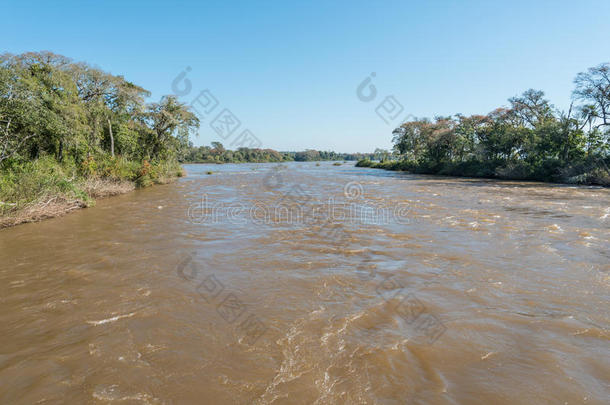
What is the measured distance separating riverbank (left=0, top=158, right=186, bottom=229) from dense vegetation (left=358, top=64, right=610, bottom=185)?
1269 inches

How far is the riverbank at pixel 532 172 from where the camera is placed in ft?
70.6

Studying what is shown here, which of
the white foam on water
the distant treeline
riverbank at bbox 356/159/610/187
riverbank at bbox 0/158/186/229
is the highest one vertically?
the distant treeline

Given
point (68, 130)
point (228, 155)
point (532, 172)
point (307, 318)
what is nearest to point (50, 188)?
point (68, 130)

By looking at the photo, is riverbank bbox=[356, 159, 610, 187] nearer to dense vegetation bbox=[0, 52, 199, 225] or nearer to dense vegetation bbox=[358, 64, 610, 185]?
dense vegetation bbox=[358, 64, 610, 185]

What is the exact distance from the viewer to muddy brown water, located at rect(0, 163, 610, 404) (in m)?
2.56

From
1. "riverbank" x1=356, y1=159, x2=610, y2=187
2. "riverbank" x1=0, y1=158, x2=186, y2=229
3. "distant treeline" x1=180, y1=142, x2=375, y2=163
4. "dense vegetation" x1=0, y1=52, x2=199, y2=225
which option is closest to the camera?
"riverbank" x1=0, y1=158, x2=186, y2=229

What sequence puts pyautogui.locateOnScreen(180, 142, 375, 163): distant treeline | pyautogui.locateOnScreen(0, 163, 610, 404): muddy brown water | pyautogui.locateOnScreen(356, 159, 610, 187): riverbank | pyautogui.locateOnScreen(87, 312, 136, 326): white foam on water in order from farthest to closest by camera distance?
pyautogui.locateOnScreen(180, 142, 375, 163): distant treeline < pyautogui.locateOnScreen(356, 159, 610, 187): riverbank < pyautogui.locateOnScreen(87, 312, 136, 326): white foam on water < pyautogui.locateOnScreen(0, 163, 610, 404): muddy brown water

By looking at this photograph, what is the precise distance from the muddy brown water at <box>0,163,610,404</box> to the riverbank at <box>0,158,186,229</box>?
1.93 metres

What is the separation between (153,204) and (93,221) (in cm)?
385

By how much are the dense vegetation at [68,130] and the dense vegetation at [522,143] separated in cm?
3224

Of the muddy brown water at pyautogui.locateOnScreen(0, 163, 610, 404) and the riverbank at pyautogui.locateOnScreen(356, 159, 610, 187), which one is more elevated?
the riverbank at pyautogui.locateOnScreen(356, 159, 610, 187)

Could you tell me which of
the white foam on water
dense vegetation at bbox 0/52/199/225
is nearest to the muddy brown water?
the white foam on water

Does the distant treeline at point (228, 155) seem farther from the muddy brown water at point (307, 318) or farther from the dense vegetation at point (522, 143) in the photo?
the muddy brown water at point (307, 318)

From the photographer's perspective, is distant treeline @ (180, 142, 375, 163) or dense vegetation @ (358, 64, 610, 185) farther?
distant treeline @ (180, 142, 375, 163)
